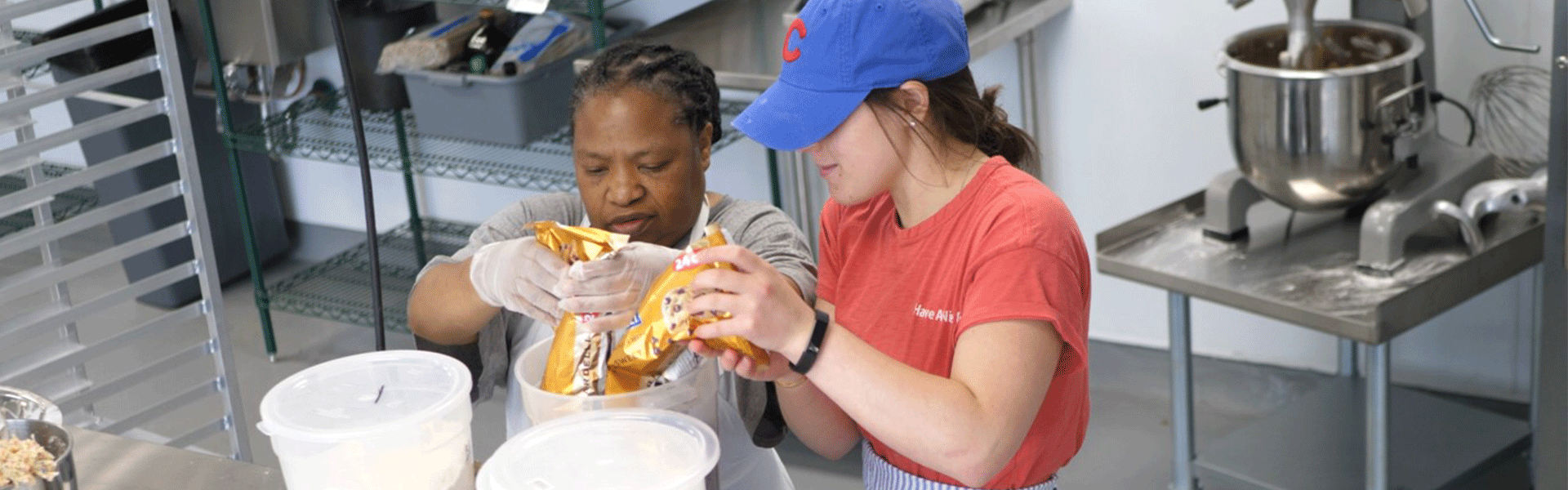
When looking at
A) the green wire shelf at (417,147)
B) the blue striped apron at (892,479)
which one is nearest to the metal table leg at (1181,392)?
the green wire shelf at (417,147)

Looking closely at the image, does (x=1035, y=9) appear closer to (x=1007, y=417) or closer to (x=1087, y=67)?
(x=1087, y=67)

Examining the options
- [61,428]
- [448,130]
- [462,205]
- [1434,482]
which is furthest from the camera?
[462,205]

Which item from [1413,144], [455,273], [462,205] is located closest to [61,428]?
[455,273]

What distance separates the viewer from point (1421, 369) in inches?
122

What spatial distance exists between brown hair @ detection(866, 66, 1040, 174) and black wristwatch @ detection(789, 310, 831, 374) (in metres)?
0.21

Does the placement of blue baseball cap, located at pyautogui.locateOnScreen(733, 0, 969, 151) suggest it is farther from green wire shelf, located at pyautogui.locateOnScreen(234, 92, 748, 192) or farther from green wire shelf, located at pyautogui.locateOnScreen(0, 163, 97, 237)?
green wire shelf, located at pyautogui.locateOnScreen(0, 163, 97, 237)

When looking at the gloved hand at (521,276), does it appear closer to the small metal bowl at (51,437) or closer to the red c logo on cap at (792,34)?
the red c logo on cap at (792,34)

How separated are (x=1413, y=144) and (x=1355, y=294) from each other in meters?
0.30

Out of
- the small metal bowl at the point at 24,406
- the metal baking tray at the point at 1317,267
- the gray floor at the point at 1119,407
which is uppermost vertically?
the small metal bowl at the point at 24,406

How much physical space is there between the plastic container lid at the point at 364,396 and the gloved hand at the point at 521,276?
14 cm

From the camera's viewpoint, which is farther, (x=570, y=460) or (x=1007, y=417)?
(x=1007, y=417)

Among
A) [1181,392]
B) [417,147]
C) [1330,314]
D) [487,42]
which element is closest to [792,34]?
[1330,314]

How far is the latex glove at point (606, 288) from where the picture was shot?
46.3 inches

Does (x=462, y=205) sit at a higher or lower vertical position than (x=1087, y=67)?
lower
